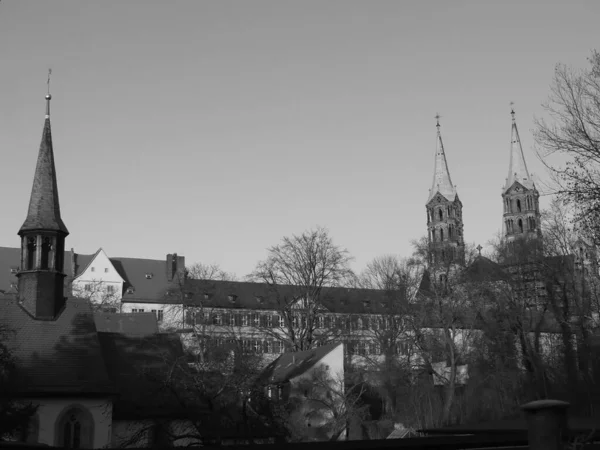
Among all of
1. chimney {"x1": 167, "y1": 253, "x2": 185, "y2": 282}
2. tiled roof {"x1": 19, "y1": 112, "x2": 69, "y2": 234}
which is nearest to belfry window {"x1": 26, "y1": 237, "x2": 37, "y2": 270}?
tiled roof {"x1": 19, "y1": 112, "x2": 69, "y2": 234}

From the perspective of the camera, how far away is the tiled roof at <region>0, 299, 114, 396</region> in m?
32.2

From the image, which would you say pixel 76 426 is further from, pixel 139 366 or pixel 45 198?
pixel 45 198

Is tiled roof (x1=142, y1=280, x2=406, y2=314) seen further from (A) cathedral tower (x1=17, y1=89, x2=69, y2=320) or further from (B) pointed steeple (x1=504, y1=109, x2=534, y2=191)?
(B) pointed steeple (x1=504, y1=109, x2=534, y2=191)

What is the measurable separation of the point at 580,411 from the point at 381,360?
24.1m

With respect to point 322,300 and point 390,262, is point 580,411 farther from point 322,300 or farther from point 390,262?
point 390,262

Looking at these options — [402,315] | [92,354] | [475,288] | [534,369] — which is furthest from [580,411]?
[92,354]

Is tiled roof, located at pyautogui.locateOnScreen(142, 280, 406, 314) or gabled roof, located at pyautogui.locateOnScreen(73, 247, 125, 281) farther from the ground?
gabled roof, located at pyautogui.locateOnScreen(73, 247, 125, 281)

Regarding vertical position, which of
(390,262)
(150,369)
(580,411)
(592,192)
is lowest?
(580,411)

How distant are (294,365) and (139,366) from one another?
57.8 ft

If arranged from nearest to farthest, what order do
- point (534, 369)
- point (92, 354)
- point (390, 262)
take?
point (92, 354) → point (534, 369) → point (390, 262)

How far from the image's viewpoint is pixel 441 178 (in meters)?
107

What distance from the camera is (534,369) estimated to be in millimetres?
48281

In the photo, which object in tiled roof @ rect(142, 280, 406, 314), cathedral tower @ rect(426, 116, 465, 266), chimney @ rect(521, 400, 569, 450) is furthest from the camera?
cathedral tower @ rect(426, 116, 465, 266)

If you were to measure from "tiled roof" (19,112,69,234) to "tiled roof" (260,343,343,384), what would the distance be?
761 inches
